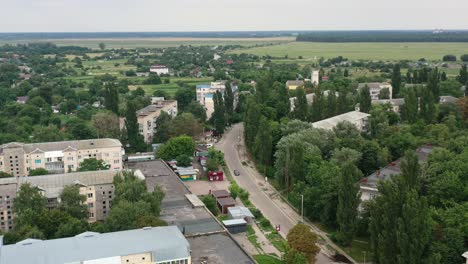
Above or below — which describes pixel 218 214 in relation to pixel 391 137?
below

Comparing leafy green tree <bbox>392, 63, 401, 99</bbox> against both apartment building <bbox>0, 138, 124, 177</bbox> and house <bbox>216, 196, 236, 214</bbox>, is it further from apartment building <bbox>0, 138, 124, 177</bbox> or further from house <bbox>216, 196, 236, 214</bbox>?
apartment building <bbox>0, 138, 124, 177</bbox>

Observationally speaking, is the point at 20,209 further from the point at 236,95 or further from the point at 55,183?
the point at 236,95

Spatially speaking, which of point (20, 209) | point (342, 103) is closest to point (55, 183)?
point (20, 209)

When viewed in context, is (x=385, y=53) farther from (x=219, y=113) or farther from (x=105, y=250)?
(x=105, y=250)

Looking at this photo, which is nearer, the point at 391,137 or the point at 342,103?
the point at 391,137

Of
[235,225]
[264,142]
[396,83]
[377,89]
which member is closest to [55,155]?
[264,142]

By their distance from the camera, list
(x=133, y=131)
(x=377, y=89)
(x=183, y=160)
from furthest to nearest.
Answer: (x=377, y=89) → (x=133, y=131) → (x=183, y=160)
